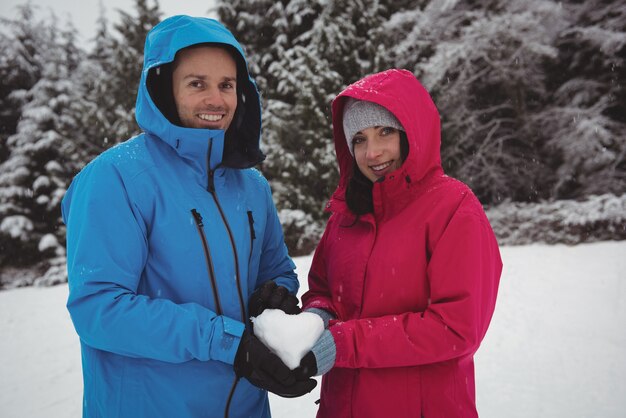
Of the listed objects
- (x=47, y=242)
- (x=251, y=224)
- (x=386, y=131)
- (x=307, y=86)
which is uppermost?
(x=307, y=86)

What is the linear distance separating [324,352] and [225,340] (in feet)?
1.26

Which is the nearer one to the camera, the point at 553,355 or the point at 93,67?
the point at 553,355

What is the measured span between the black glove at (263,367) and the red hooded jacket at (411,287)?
9.3 inches

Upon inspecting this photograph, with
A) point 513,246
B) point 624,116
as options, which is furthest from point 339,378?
point 624,116

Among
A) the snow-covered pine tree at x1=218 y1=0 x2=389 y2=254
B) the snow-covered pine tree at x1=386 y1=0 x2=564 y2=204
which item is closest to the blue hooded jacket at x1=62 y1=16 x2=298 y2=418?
the snow-covered pine tree at x1=218 y1=0 x2=389 y2=254

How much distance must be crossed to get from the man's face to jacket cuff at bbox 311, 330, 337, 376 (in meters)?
1.09

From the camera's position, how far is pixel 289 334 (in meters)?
1.50

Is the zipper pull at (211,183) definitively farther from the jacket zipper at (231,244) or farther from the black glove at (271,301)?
the black glove at (271,301)

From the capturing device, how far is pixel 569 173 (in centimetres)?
1044

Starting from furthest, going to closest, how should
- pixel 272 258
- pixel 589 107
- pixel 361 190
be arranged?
pixel 589 107 → pixel 272 258 → pixel 361 190

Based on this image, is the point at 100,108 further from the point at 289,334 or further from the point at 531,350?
the point at 289,334

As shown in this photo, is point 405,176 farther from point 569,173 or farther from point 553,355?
point 569,173

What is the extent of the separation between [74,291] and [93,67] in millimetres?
18031

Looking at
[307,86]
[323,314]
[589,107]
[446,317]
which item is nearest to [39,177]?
[307,86]
